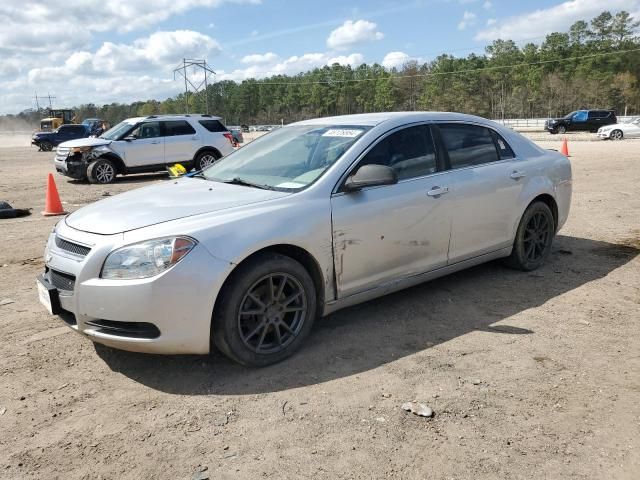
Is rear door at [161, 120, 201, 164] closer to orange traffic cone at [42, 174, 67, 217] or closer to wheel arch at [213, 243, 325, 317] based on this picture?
orange traffic cone at [42, 174, 67, 217]

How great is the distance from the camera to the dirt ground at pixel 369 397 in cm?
270

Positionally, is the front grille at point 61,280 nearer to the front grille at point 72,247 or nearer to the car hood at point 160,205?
the front grille at point 72,247

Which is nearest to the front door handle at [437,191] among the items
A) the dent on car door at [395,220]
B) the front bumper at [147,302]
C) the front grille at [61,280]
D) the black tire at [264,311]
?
the dent on car door at [395,220]

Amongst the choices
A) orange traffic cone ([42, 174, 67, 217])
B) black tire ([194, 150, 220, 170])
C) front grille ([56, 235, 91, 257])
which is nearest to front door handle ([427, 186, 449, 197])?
front grille ([56, 235, 91, 257])

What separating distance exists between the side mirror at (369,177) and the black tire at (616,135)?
31.0m

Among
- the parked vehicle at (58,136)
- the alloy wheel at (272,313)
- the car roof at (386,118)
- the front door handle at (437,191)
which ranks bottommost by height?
the alloy wheel at (272,313)

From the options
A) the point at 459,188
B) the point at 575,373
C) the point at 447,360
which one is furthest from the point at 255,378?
the point at 459,188

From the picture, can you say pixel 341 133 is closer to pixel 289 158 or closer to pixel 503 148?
pixel 289 158

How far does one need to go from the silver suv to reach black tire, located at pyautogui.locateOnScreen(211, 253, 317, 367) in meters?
12.4

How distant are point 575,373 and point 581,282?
210 cm

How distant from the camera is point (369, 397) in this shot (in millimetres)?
3270

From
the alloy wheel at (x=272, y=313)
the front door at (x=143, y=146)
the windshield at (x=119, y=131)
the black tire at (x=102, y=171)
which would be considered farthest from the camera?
the windshield at (x=119, y=131)

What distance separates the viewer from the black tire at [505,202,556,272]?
549 cm

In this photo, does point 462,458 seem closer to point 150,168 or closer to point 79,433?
point 79,433
